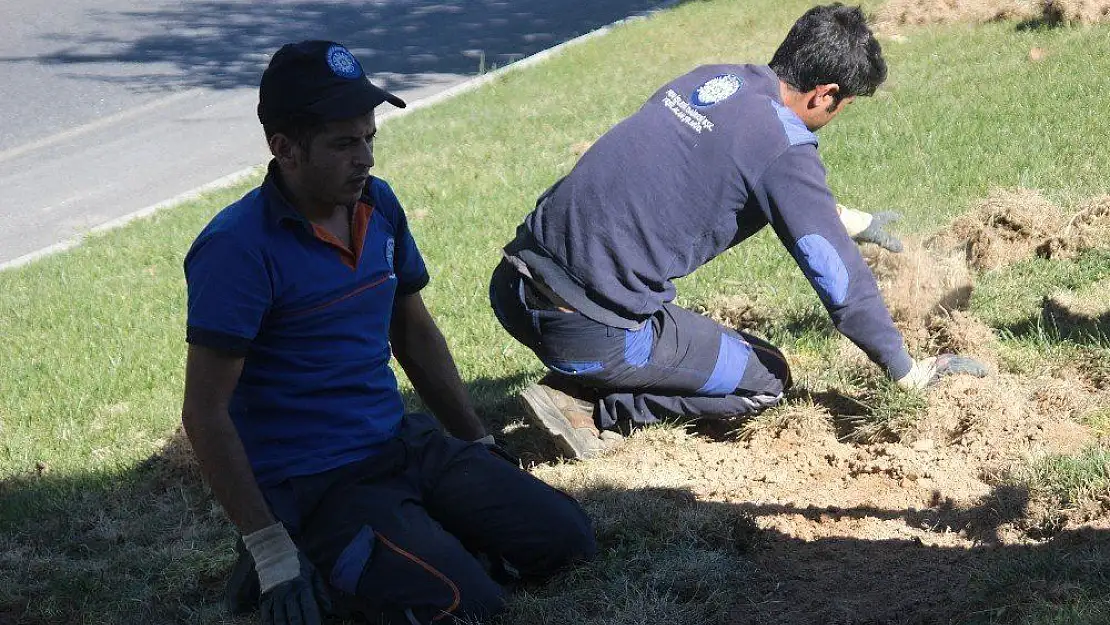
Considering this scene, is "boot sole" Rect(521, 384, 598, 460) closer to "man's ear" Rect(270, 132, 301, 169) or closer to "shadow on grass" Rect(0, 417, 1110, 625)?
"shadow on grass" Rect(0, 417, 1110, 625)

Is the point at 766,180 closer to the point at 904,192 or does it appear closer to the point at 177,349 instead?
the point at 904,192

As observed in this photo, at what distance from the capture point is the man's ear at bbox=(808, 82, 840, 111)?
3.81 m

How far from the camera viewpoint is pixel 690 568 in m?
3.32

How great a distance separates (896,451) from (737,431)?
2.07ft

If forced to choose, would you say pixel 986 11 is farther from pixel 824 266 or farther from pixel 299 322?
pixel 299 322

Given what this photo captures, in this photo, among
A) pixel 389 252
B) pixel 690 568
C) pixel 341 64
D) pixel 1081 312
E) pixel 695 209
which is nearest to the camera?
pixel 341 64

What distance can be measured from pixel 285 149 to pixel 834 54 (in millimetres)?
1719

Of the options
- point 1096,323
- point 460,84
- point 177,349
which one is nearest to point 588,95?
point 460,84

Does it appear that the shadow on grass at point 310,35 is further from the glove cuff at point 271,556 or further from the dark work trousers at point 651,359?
the glove cuff at point 271,556

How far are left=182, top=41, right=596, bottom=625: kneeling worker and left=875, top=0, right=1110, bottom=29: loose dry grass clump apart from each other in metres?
6.83

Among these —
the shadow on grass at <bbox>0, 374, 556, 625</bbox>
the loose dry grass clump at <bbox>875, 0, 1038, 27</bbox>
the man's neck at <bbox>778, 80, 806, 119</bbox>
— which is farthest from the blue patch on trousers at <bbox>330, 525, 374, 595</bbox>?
the loose dry grass clump at <bbox>875, 0, 1038, 27</bbox>

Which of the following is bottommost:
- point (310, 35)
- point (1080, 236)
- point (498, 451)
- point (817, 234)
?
point (310, 35)

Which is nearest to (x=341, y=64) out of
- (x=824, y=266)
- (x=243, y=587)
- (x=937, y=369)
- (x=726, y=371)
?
(x=243, y=587)

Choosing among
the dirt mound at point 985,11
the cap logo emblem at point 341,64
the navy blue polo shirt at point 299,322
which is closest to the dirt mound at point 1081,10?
the dirt mound at point 985,11
